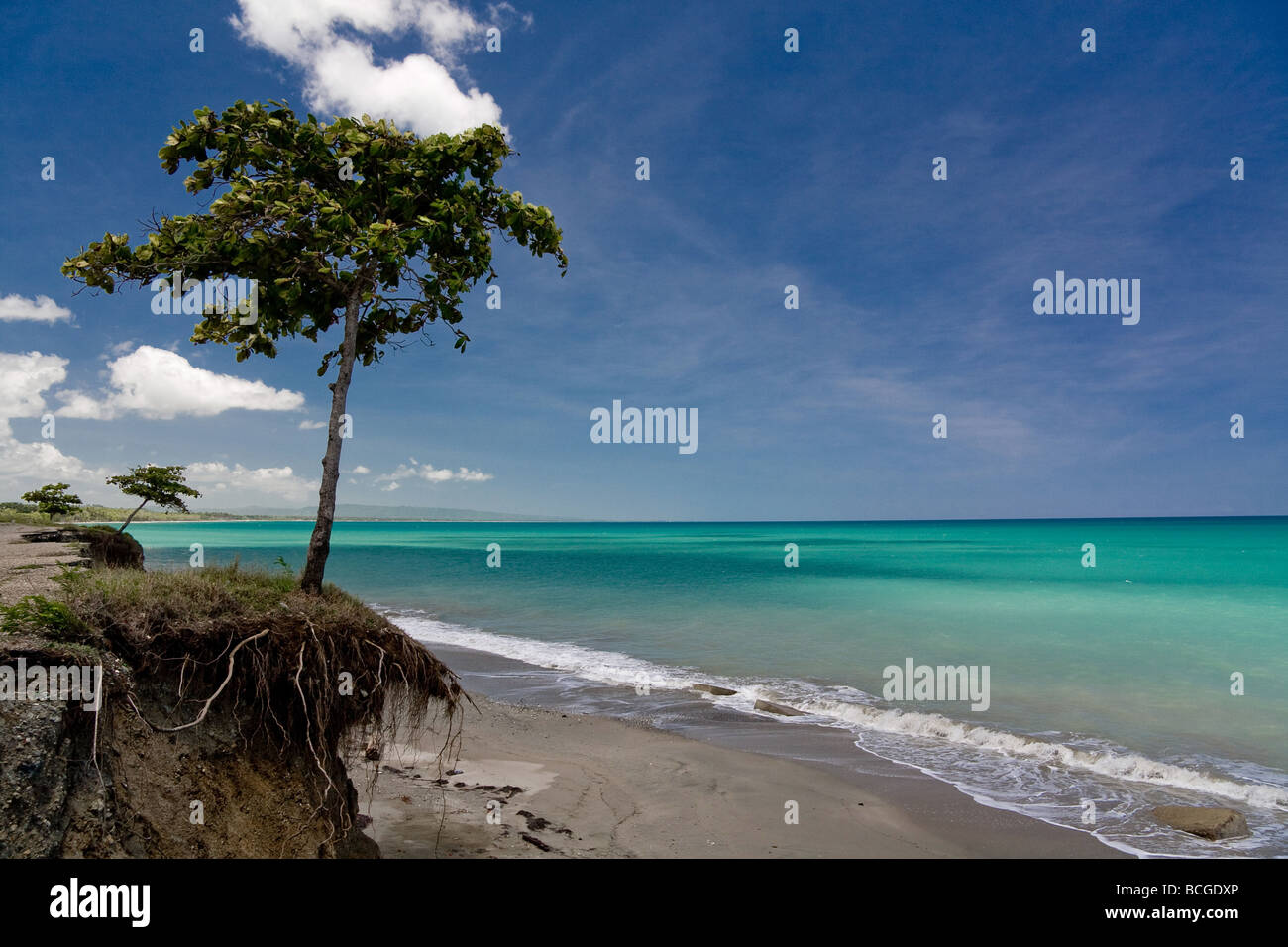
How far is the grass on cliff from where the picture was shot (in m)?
5.17

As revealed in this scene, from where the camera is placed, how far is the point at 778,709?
15.4 meters

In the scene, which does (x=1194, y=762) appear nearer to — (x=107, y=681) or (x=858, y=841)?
(x=858, y=841)

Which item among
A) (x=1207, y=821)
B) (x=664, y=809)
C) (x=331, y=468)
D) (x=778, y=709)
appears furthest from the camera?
(x=778, y=709)

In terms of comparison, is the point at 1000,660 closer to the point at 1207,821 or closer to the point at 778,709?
the point at 778,709

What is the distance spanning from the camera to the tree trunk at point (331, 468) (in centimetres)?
665

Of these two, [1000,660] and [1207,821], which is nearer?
[1207,821]

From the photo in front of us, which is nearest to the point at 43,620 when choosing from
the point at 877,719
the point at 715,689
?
the point at 715,689

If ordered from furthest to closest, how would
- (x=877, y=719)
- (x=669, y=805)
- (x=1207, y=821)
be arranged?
(x=877, y=719) < (x=669, y=805) < (x=1207, y=821)

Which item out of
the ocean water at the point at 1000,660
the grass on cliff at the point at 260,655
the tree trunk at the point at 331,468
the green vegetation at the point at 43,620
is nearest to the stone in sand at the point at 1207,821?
the ocean water at the point at 1000,660

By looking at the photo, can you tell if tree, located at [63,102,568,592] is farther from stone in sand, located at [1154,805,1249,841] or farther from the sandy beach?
stone in sand, located at [1154,805,1249,841]

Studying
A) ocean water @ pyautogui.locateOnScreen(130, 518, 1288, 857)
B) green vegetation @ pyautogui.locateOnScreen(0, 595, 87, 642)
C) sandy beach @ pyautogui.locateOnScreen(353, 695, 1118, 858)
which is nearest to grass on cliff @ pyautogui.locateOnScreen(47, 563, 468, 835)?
green vegetation @ pyautogui.locateOnScreen(0, 595, 87, 642)

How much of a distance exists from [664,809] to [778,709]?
6.50 m

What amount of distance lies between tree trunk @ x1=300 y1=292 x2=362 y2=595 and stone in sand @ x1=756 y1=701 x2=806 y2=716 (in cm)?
1179
